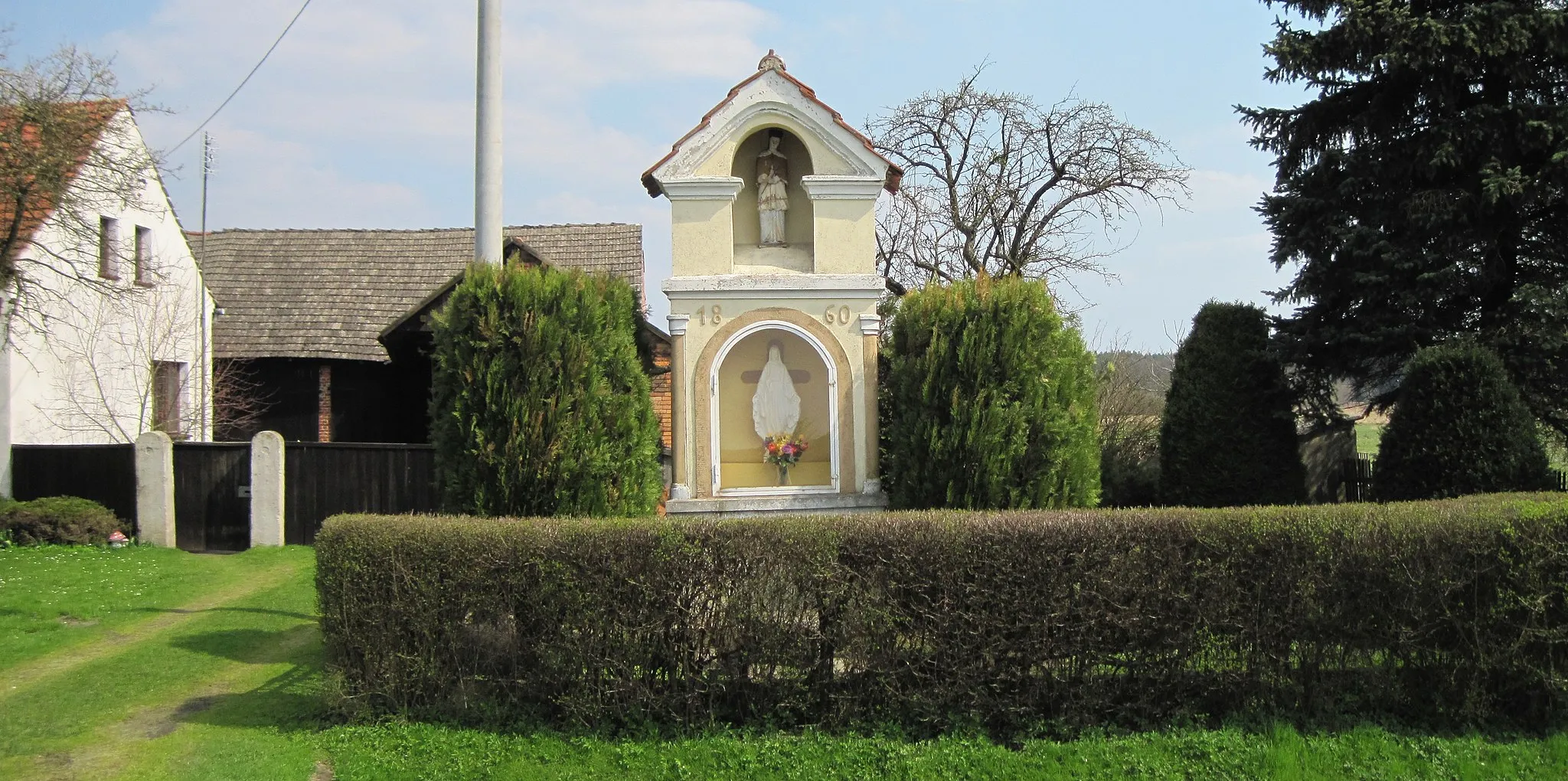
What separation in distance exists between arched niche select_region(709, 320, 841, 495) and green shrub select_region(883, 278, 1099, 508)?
1.48 meters

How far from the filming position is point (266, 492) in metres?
15.0

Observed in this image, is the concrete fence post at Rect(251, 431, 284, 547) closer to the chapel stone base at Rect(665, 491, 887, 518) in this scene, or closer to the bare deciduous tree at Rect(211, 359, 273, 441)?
the bare deciduous tree at Rect(211, 359, 273, 441)

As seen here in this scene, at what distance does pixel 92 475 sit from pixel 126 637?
672 centimetres

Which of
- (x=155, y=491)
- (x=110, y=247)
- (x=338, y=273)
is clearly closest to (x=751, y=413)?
(x=155, y=491)

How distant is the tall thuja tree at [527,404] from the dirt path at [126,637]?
11.4 feet

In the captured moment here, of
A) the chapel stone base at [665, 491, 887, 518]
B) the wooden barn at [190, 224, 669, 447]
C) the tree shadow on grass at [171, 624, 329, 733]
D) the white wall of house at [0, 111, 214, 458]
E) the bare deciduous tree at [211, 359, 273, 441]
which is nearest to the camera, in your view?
the tree shadow on grass at [171, 624, 329, 733]

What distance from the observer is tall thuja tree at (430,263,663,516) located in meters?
8.18

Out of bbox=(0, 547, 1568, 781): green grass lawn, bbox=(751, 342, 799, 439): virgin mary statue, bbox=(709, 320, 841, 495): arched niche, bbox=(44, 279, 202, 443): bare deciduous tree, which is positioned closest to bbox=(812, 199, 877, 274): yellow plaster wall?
bbox=(709, 320, 841, 495): arched niche

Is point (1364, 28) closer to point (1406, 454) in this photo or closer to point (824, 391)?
point (1406, 454)

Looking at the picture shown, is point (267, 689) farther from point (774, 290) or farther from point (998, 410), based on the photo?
point (998, 410)

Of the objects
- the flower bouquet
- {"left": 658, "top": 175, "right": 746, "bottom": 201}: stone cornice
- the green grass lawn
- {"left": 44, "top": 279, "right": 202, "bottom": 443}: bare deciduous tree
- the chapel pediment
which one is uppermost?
the chapel pediment

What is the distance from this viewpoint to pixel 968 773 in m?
6.34

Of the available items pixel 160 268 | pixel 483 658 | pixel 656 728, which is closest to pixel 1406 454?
pixel 656 728

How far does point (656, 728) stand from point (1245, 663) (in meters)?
3.56
